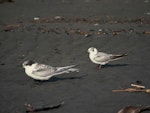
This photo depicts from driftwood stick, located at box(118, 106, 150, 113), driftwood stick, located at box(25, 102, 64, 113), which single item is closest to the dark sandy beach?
driftwood stick, located at box(25, 102, 64, 113)

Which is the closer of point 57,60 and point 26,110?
point 26,110

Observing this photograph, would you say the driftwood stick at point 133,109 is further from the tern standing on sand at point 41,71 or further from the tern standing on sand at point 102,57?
the tern standing on sand at point 102,57

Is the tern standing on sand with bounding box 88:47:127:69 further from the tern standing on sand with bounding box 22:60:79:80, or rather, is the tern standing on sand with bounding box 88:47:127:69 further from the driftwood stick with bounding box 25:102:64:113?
the driftwood stick with bounding box 25:102:64:113

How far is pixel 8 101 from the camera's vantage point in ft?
24.7

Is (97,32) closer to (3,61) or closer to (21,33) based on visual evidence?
(21,33)

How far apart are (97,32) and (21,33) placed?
254 cm

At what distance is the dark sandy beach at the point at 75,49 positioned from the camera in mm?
7523

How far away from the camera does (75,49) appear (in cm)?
1154

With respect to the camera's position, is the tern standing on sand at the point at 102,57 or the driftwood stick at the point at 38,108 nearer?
the driftwood stick at the point at 38,108

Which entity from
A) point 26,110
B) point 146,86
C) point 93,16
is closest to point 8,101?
point 26,110

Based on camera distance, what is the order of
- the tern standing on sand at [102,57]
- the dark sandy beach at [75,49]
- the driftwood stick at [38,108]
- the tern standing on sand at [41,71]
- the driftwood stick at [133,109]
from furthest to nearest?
the tern standing on sand at [102,57]
the tern standing on sand at [41,71]
the dark sandy beach at [75,49]
the driftwood stick at [38,108]
the driftwood stick at [133,109]

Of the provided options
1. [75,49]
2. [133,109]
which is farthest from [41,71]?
[75,49]

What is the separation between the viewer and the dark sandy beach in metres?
7.52

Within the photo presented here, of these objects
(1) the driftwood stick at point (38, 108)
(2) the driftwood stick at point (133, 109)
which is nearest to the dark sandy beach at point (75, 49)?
(1) the driftwood stick at point (38, 108)
